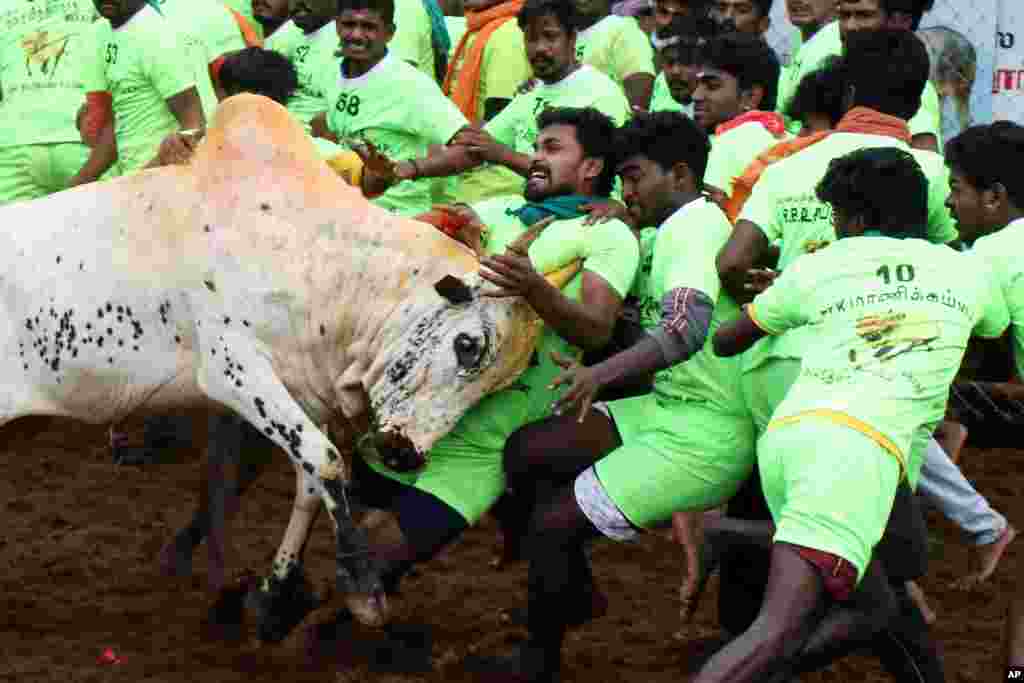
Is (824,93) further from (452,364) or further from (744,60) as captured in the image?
(452,364)

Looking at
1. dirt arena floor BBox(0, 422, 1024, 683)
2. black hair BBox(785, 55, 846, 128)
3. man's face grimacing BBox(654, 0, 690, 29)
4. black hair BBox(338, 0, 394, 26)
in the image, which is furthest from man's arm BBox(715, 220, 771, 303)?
man's face grimacing BBox(654, 0, 690, 29)

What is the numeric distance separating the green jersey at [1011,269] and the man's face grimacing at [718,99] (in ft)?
6.39

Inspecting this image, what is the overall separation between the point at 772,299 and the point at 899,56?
4.76 feet

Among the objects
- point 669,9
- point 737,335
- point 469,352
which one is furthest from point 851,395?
point 669,9

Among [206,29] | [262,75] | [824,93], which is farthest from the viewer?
[206,29]

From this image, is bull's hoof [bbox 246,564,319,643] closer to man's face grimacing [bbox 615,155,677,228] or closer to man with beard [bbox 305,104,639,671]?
man with beard [bbox 305,104,639,671]

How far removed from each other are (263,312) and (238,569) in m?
1.16

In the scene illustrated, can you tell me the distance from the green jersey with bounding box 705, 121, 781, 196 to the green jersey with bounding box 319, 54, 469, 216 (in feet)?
4.72

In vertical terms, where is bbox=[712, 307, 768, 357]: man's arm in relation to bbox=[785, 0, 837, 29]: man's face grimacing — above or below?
above

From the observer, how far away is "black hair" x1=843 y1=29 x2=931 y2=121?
6.33m

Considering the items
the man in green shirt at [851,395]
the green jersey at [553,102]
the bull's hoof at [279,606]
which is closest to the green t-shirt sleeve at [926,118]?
the green jersey at [553,102]

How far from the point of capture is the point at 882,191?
5301 mm

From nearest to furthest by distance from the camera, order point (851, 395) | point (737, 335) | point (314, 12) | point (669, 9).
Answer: point (851, 395) → point (737, 335) → point (314, 12) → point (669, 9)

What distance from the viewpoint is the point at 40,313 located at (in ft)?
22.1
